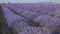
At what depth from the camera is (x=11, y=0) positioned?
18.7 feet

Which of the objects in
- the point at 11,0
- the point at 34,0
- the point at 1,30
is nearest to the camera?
the point at 1,30

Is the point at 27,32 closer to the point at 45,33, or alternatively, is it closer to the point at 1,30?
the point at 45,33

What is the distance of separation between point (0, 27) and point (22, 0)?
5.50 metres

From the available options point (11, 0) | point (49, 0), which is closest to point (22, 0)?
point (11, 0)

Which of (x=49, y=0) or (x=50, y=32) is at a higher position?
(x=50, y=32)

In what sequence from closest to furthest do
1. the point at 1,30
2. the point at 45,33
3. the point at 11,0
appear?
the point at 45,33 < the point at 1,30 < the point at 11,0

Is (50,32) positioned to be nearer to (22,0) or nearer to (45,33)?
(45,33)

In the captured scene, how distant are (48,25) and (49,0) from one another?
6103mm

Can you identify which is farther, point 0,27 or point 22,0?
point 22,0

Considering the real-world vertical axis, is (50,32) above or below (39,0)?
above

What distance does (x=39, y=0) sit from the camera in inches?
247

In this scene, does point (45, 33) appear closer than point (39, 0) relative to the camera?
Yes

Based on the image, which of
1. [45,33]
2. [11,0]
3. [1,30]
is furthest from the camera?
[11,0]

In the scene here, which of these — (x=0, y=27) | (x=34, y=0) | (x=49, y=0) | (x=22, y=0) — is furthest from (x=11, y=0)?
(x=0, y=27)
